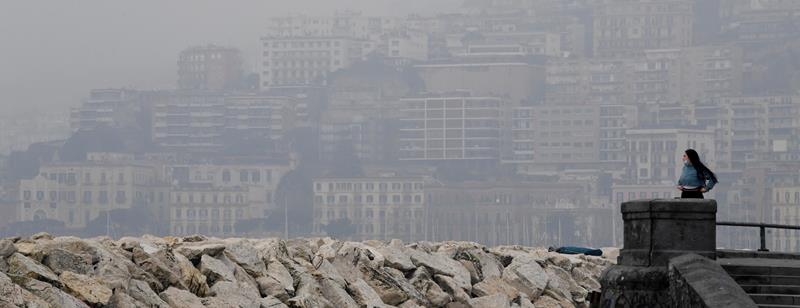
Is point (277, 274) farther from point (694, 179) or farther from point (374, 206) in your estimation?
point (374, 206)

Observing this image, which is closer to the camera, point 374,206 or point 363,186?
point 374,206

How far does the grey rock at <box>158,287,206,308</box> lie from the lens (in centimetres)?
1416

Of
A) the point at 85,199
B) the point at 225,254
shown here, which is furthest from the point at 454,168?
the point at 225,254

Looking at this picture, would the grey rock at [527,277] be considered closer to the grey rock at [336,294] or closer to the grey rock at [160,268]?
the grey rock at [336,294]

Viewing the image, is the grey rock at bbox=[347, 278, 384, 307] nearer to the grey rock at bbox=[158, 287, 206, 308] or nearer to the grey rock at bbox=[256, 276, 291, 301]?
the grey rock at bbox=[256, 276, 291, 301]

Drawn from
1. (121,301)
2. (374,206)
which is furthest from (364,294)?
(374,206)

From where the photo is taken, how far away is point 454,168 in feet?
654

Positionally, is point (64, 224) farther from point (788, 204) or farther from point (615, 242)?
point (788, 204)

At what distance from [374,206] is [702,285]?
170237 mm

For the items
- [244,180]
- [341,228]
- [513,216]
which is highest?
[244,180]

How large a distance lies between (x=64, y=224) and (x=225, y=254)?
171091 millimetres

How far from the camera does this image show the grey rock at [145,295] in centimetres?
1389

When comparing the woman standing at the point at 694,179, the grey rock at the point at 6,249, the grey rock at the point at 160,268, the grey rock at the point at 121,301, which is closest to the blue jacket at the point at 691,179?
the woman standing at the point at 694,179

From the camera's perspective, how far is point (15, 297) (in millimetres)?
12555
